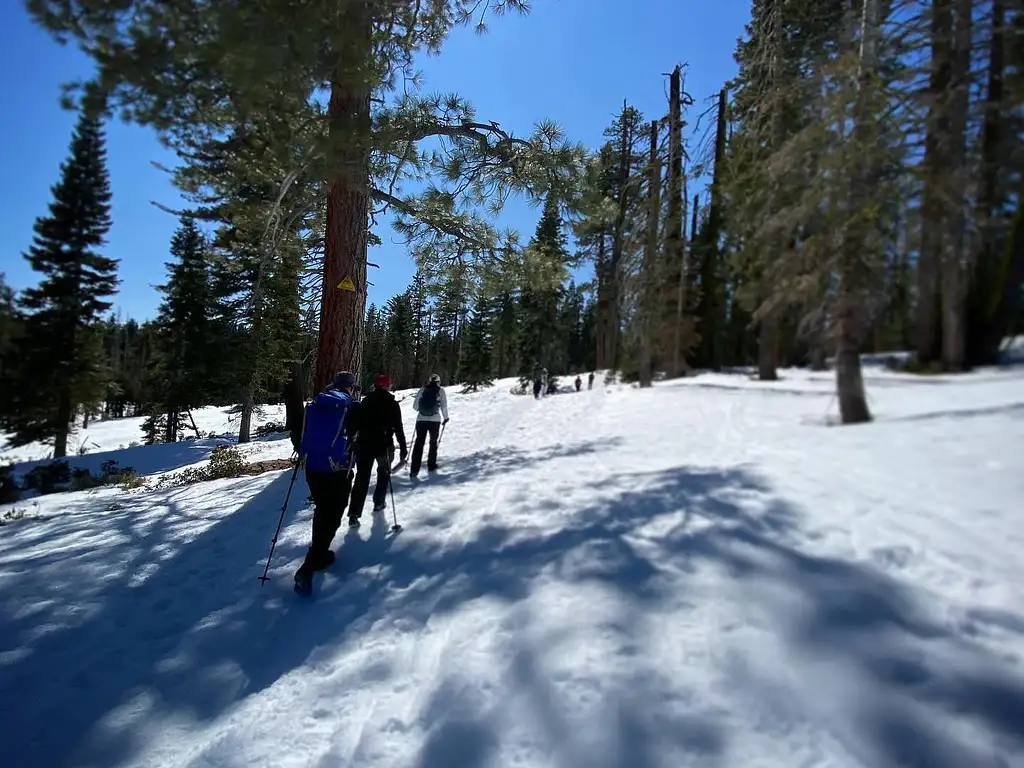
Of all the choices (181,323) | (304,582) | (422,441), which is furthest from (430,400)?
(181,323)

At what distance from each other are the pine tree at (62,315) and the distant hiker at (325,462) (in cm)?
1379

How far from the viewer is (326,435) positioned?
4281 millimetres

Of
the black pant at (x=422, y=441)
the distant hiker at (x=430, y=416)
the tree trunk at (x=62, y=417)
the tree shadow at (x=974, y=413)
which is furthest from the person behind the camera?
the tree trunk at (x=62, y=417)

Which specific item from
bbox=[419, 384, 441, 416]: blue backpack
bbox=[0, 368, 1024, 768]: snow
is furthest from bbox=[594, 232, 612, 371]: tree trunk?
bbox=[0, 368, 1024, 768]: snow

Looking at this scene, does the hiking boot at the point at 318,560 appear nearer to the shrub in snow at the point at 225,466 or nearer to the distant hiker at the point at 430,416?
the distant hiker at the point at 430,416

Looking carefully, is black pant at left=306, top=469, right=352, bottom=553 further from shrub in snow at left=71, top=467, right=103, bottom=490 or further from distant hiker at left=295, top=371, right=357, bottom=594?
shrub in snow at left=71, top=467, right=103, bottom=490

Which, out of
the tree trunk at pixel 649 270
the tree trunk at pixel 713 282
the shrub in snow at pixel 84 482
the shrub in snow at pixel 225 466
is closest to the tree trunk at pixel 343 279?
the tree trunk at pixel 649 270

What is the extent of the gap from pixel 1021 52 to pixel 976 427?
48.6 inches

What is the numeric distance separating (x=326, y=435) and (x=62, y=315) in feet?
64.5

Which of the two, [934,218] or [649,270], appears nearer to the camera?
[934,218]

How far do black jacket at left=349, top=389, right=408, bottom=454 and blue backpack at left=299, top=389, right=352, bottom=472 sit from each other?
971 millimetres

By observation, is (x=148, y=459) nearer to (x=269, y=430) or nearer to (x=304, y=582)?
(x=269, y=430)

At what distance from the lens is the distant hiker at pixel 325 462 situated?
14.0 ft

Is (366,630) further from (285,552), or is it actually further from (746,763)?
(746,763)
